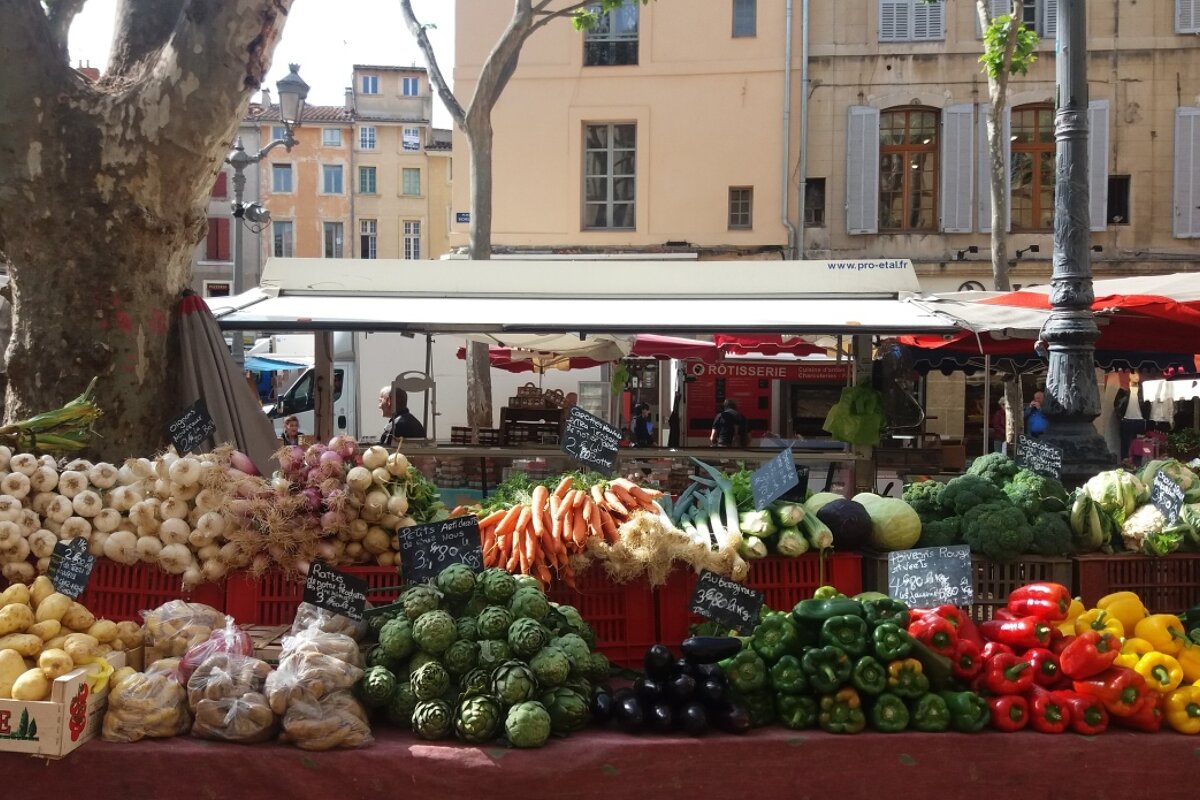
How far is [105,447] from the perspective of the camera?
5.43 metres

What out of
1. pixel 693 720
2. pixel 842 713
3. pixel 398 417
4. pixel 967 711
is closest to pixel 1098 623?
pixel 967 711

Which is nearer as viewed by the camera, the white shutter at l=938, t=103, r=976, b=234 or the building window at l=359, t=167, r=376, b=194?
the white shutter at l=938, t=103, r=976, b=234

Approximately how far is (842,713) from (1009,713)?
1.81 ft

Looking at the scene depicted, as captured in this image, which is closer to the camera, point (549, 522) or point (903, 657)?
point (903, 657)

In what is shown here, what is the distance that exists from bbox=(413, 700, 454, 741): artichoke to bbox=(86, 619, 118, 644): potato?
1.19m

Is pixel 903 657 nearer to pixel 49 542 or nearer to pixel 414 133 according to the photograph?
pixel 49 542

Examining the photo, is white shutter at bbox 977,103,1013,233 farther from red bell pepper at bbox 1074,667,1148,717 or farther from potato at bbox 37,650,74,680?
potato at bbox 37,650,74,680

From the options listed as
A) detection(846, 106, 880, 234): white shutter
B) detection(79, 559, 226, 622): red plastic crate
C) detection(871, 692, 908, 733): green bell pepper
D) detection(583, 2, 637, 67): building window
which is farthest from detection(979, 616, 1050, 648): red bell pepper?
detection(583, 2, 637, 67): building window

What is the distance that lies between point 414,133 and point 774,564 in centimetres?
4540

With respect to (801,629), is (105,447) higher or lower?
higher

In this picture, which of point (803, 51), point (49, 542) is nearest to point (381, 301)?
point (49, 542)

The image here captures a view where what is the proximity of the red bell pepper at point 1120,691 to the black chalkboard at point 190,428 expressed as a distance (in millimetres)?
4037

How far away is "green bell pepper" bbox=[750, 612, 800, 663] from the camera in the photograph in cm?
352

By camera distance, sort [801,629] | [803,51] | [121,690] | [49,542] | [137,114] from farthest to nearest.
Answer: [803,51], [137,114], [49,542], [801,629], [121,690]
